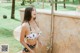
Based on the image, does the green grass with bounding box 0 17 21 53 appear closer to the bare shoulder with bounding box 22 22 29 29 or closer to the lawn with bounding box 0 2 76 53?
the lawn with bounding box 0 2 76 53

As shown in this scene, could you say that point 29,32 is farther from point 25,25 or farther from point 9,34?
point 9,34

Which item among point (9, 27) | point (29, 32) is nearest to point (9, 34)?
point (9, 27)

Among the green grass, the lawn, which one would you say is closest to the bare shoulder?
the lawn

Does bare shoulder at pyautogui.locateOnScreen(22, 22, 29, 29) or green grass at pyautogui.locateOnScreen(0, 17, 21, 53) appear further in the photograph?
green grass at pyautogui.locateOnScreen(0, 17, 21, 53)

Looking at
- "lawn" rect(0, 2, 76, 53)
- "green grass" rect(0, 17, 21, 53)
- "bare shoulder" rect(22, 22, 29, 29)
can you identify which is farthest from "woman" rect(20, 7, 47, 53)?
"green grass" rect(0, 17, 21, 53)

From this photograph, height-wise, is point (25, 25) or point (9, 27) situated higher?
point (25, 25)

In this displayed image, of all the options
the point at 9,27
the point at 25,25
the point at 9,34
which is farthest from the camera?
the point at 9,27

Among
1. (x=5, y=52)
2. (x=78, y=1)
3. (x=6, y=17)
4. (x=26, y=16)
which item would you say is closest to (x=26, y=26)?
(x=26, y=16)

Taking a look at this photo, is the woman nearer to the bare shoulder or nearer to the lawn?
the bare shoulder

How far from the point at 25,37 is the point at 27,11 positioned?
11.5 inches

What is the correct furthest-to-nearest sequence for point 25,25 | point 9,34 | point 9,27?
point 9,27 < point 9,34 < point 25,25

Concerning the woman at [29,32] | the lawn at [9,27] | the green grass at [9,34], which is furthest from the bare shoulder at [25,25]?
the green grass at [9,34]

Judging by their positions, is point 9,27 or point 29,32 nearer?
point 29,32

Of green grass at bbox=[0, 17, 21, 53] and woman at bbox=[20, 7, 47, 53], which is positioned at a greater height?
woman at bbox=[20, 7, 47, 53]
